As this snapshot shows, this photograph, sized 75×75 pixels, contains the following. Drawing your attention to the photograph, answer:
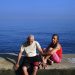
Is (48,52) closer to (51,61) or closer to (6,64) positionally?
(51,61)

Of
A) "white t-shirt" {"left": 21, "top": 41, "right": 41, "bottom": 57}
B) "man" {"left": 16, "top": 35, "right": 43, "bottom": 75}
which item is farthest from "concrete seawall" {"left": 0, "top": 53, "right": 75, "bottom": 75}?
"white t-shirt" {"left": 21, "top": 41, "right": 41, "bottom": 57}

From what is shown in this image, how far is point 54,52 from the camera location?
1489 cm

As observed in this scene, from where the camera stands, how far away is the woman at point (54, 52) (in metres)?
14.8

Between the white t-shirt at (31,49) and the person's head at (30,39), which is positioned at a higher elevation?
the person's head at (30,39)

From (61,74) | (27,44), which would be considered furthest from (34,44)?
(61,74)

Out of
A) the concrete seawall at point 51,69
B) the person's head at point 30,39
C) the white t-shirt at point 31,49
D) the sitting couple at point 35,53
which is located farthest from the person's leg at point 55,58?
the person's head at point 30,39

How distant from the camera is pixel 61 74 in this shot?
1480 centimetres

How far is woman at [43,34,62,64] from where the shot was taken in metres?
14.8

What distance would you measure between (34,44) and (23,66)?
2.60 ft

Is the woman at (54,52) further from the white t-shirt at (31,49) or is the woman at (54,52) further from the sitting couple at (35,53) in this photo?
the white t-shirt at (31,49)

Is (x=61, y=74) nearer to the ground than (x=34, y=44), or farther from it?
nearer to the ground

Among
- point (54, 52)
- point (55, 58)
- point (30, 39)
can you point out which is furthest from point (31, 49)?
point (55, 58)

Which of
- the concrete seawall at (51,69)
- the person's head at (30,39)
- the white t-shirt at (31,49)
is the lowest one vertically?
the concrete seawall at (51,69)

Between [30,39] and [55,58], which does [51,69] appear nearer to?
[55,58]
